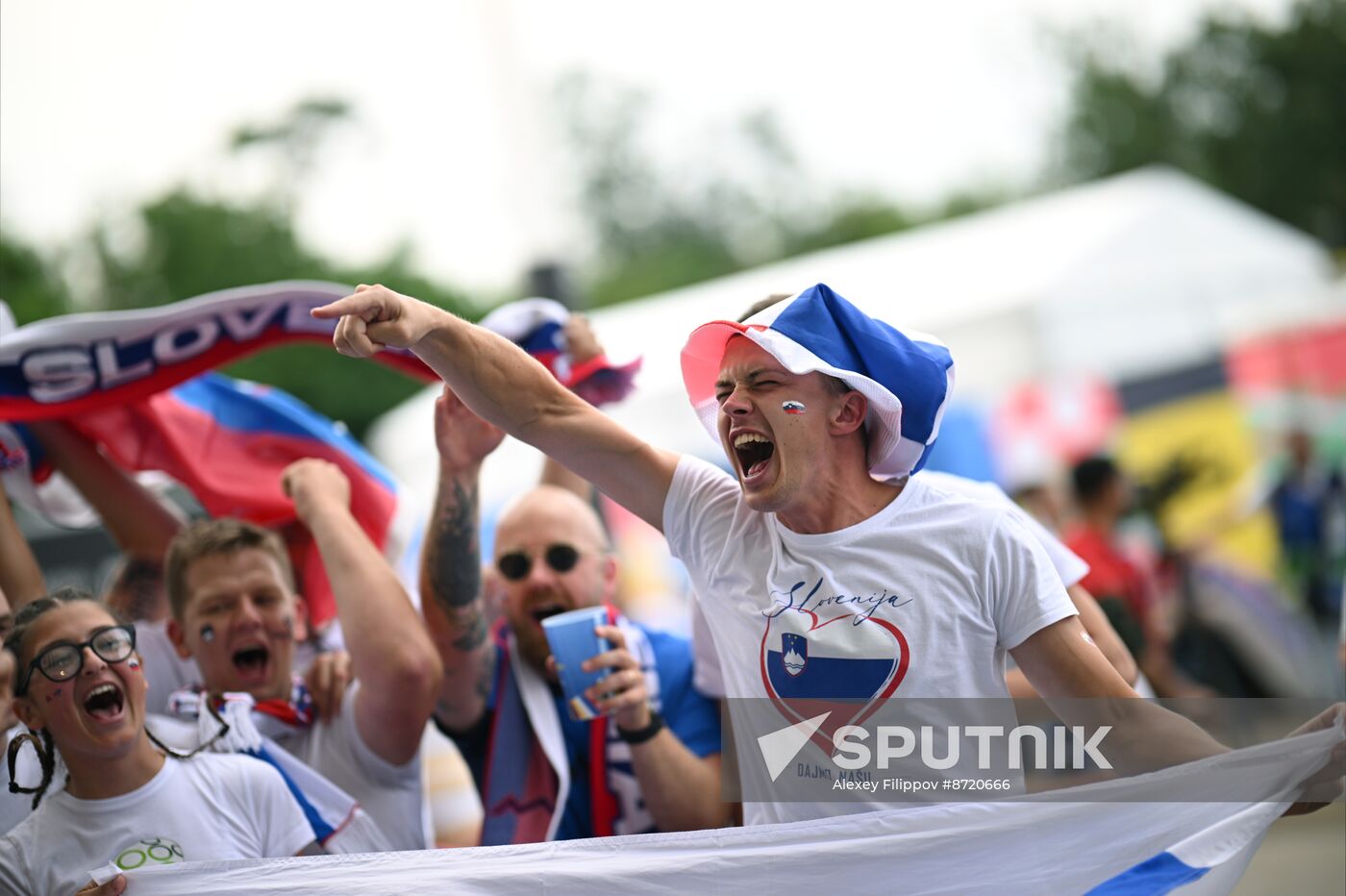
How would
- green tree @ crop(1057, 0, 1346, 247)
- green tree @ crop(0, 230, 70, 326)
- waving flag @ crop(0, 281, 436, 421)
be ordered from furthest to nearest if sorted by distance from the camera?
1. green tree @ crop(1057, 0, 1346, 247)
2. green tree @ crop(0, 230, 70, 326)
3. waving flag @ crop(0, 281, 436, 421)

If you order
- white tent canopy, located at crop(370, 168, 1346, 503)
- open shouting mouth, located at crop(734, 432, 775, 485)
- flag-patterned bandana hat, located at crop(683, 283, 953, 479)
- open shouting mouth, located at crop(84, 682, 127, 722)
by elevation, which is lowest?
open shouting mouth, located at crop(84, 682, 127, 722)

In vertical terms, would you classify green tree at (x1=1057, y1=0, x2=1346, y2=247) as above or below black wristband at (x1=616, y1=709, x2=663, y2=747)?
above

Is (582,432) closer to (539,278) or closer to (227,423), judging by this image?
(227,423)

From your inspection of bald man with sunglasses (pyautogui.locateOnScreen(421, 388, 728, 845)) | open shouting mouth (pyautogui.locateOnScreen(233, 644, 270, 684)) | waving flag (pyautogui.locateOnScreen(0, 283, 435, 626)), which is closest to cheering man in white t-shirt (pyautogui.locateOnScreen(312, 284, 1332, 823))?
bald man with sunglasses (pyautogui.locateOnScreen(421, 388, 728, 845))

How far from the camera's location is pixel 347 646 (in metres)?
2.91

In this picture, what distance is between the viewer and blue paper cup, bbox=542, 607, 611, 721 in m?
2.65

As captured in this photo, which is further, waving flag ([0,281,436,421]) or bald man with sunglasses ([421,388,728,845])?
waving flag ([0,281,436,421])

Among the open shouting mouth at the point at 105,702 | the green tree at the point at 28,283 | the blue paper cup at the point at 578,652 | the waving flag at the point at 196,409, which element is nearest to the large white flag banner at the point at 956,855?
the open shouting mouth at the point at 105,702

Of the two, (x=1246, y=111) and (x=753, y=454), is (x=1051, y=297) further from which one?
(x=1246, y=111)

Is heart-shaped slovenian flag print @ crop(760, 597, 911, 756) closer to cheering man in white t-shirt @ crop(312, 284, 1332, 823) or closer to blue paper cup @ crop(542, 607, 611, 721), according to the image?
cheering man in white t-shirt @ crop(312, 284, 1332, 823)

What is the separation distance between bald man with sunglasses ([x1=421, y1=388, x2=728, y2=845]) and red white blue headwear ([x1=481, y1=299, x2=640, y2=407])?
30 cm

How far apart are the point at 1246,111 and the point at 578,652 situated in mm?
37951

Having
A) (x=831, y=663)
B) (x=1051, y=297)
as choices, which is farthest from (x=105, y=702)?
(x=1051, y=297)

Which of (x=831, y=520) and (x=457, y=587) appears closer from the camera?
(x=831, y=520)
